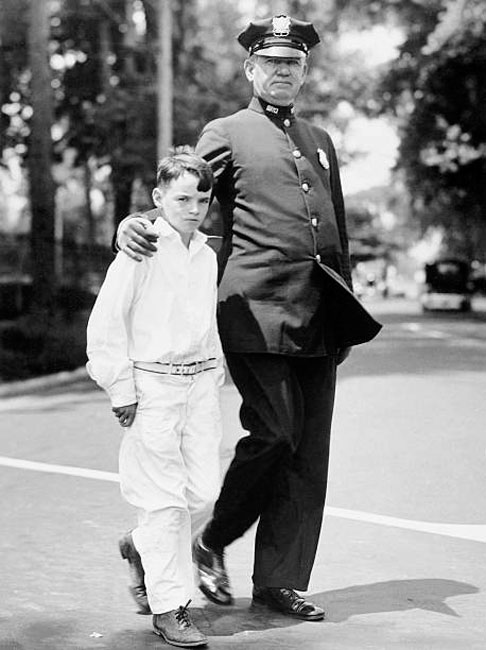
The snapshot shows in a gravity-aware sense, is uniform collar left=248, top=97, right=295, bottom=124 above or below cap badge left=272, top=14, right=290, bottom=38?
below

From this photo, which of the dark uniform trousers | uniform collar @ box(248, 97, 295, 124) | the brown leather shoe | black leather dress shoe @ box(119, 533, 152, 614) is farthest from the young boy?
uniform collar @ box(248, 97, 295, 124)

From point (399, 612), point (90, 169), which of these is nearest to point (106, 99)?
point (90, 169)

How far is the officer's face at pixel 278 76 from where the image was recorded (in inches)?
202

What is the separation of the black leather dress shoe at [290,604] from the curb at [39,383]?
11340mm

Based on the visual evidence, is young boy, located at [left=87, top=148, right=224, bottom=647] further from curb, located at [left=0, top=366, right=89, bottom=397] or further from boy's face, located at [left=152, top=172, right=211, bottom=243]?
curb, located at [left=0, top=366, right=89, bottom=397]

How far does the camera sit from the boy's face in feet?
15.6

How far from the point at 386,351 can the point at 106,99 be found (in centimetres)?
1080

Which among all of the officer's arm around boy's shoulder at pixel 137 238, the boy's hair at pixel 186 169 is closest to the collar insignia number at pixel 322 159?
the boy's hair at pixel 186 169

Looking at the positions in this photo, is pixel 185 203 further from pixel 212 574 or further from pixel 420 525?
pixel 420 525

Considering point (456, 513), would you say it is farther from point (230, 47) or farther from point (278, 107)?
point (230, 47)

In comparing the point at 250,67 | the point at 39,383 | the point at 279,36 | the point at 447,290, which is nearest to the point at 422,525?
the point at 250,67

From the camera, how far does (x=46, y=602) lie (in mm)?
5289

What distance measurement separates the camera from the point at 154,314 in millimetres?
4699

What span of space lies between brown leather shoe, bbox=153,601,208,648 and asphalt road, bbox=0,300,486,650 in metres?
0.06
